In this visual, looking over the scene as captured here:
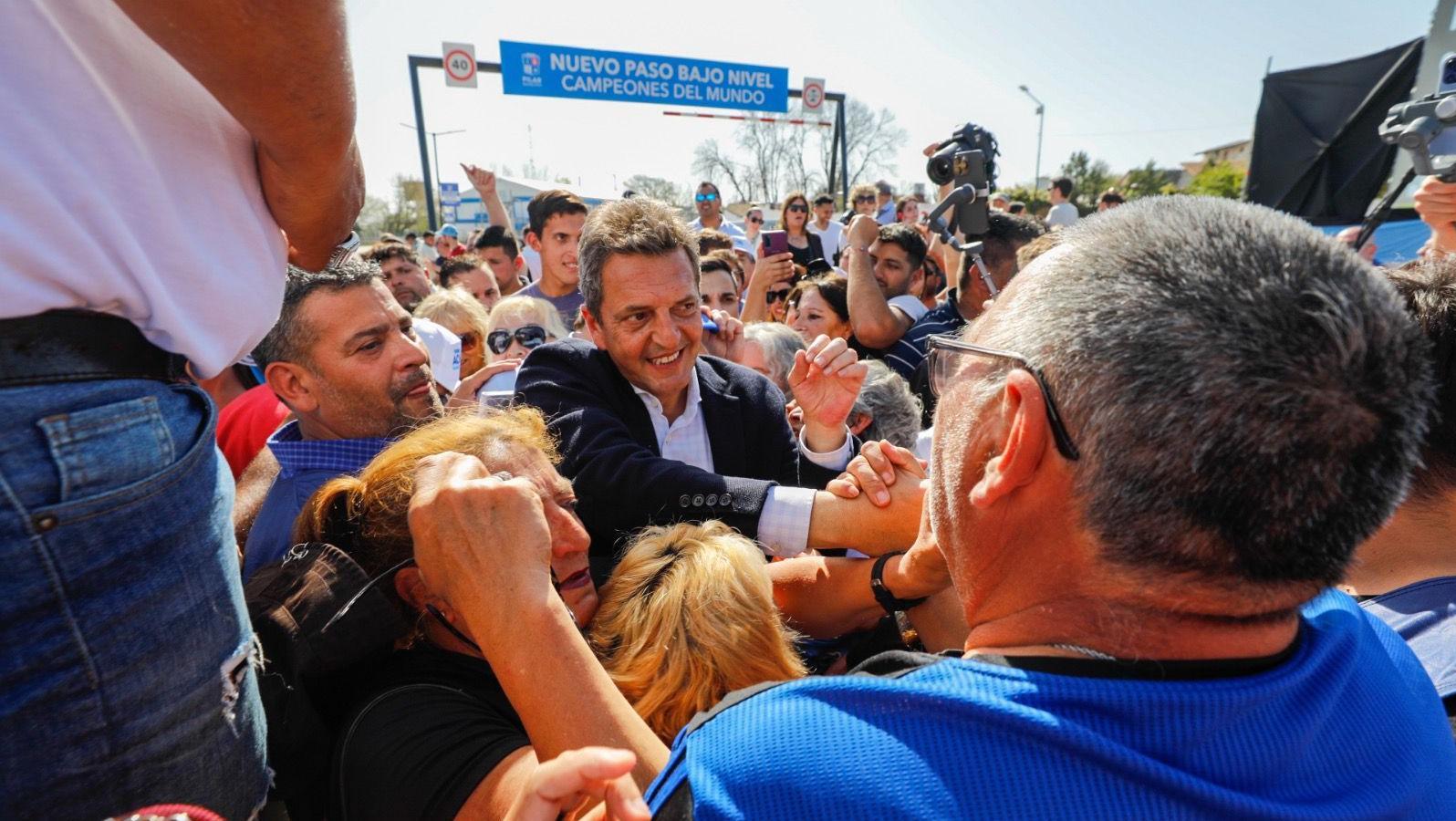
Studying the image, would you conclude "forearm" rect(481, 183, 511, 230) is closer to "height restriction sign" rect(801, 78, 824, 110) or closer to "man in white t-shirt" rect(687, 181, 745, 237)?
"man in white t-shirt" rect(687, 181, 745, 237)

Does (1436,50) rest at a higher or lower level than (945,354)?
higher

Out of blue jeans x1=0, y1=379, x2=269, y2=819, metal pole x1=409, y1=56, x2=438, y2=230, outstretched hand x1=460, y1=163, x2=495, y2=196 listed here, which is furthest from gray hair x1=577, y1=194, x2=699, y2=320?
metal pole x1=409, y1=56, x2=438, y2=230

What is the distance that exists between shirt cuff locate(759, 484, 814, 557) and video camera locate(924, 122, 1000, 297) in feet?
8.16

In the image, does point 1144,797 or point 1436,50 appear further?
point 1436,50

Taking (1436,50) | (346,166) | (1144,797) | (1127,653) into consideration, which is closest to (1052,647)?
(1127,653)

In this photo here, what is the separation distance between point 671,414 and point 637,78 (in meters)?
15.9

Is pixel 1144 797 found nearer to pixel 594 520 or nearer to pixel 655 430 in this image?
pixel 594 520

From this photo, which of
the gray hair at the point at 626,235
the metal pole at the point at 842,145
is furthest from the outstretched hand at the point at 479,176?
the metal pole at the point at 842,145

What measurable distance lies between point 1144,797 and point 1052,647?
7.6 inches

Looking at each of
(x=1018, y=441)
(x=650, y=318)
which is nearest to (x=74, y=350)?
(x=1018, y=441)

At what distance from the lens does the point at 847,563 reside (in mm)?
2221

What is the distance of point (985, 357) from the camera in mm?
1043

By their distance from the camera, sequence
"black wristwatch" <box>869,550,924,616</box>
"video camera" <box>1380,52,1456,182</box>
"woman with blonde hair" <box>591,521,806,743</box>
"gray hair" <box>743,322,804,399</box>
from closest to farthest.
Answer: "woman with blonde hair" <box>591,521,806,743</box>
"black wristwatch" <box>869,550,924,616</box>
"video camera" <box>1380,52,1456,182</box>
"gray hair" <box>743,322,804,399</box>

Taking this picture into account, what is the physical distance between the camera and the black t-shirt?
1291 mm
